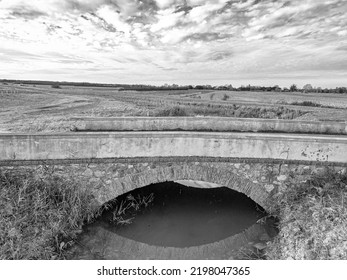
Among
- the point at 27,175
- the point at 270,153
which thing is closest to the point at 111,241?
the point at 27,175

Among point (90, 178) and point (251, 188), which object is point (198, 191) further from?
point (90, 178)

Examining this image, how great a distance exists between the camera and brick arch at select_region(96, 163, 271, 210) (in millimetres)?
5570

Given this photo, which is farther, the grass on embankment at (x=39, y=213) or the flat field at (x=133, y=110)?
the flat field at (x=133, y=110)

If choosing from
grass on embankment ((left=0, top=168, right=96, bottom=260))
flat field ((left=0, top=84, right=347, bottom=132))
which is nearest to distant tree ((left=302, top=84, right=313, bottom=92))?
flat field ((left=0, top=84, right=347, bottom=132))

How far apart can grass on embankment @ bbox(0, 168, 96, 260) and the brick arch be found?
58 cm

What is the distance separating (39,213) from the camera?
195 inches

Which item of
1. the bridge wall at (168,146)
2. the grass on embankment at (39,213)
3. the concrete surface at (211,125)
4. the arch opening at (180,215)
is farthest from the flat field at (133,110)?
the arch opening at (180,215)

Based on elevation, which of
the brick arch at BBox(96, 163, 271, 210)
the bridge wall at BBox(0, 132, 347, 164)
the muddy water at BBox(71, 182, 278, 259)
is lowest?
the muddy water at BBox(71, 182, 278, 259)

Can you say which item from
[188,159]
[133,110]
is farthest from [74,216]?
[133,110]

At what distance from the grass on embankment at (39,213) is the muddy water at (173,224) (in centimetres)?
44

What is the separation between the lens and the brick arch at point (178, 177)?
5570mm

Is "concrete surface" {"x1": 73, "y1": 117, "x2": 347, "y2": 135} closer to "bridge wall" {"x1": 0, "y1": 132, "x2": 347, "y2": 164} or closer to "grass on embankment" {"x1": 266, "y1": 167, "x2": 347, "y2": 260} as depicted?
"bridge wall" {"x1": 0, "y1": 132, "x2": 347, "y2": 164}

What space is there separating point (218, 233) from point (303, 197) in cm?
215

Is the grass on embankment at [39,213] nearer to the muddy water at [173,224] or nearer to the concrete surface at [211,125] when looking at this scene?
the muddy water at [173,224]
